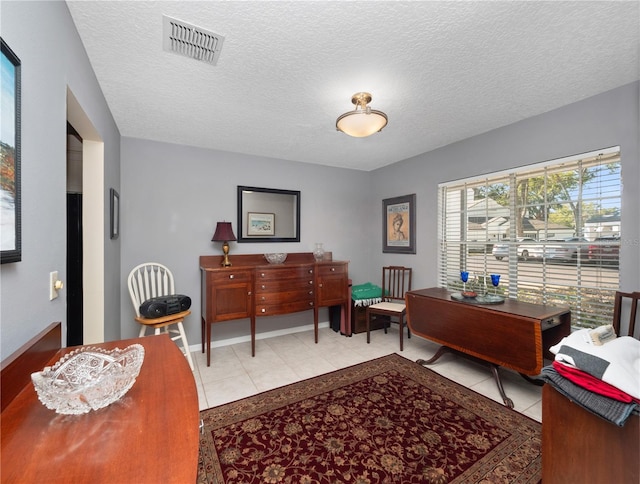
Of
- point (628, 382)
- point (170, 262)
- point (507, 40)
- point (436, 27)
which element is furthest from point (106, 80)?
point (628, 382)

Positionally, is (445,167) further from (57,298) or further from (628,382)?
(57,298)

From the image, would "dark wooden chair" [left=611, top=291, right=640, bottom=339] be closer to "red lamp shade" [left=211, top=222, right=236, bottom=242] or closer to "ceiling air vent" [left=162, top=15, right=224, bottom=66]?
"ceiling air vent" [left=162, top=15, right=224, bottom=66]

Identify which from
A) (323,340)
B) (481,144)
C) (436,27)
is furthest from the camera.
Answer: (323,340)

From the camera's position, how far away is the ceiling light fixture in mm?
2068

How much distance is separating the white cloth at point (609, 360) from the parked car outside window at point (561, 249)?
1.42m

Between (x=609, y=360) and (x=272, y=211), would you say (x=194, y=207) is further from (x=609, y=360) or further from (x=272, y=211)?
(x=609, y=360)

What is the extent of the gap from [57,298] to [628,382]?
7.55 feet

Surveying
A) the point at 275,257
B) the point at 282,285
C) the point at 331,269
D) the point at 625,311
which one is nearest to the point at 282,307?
the point at 282,285

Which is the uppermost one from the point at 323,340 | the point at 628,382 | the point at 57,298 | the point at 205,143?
the point at 205,143

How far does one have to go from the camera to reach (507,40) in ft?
5.24

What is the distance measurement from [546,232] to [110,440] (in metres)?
3.26

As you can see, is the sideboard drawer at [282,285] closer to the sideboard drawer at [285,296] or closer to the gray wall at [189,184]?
the sideboard drawer at [285,296]

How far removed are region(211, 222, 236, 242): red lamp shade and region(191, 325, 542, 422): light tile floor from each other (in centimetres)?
131

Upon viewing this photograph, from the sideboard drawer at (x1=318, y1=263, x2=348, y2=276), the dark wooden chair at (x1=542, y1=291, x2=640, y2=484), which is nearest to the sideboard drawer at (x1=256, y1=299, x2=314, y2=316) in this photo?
the sideboard drawer at (x1=318, y1=263, x2=348, y2=276)
